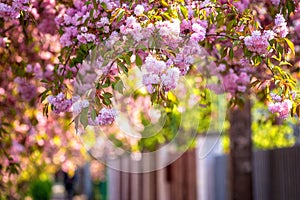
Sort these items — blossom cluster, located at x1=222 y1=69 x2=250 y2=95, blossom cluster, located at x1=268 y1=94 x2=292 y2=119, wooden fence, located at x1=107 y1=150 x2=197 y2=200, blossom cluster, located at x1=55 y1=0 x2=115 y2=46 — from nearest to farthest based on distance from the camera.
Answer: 1. blossom cluster, located at x1=268 y1=94 x2=292 y2=119
2. blossom cluster, located at x1=55 y1=0 x2=115 y2=46
3. blossom cluster, located at x1=222 y1=69 x2=250 y2=95
4. wooden fence, located at x1=107 y1=150 x2=197 y2=200

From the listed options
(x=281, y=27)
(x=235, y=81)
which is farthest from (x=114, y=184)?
(x=281, y=27)

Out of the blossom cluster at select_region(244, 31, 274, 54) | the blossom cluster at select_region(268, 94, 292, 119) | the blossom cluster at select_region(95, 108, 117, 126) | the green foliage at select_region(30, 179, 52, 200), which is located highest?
the blossom cluster at select_region(244, 31, 274, 54)

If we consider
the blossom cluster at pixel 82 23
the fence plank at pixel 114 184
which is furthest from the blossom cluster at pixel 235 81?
the fence plank at pixel 114 184

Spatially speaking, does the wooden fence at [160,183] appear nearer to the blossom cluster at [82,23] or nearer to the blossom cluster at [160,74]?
the blossom cluster at [82,23]

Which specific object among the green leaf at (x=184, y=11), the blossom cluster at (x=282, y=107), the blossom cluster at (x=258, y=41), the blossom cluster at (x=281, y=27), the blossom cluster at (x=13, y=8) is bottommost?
the blossom cluster at (x=282, y=107)

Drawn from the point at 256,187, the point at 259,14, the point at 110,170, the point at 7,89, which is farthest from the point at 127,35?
the point at 110,170

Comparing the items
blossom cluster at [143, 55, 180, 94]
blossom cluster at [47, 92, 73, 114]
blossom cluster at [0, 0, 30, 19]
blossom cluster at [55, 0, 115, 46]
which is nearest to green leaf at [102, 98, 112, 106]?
blossom cluster at [143, 55, 180, 94]

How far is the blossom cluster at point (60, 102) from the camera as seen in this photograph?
4.79 m

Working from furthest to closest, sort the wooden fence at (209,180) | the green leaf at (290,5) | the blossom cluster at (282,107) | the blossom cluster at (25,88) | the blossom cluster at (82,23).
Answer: the wooden fence at (209,180) < the blossom cluster at (25,88) < the green leaf at (290,5) < the blossom cluster at (82,23) < the blossom cluster at (282,107)

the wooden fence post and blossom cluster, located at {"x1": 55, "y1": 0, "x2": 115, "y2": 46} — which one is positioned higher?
blossom cluster, located at {"x1": 55, "y1": 0, "x2": 115, "y2": 46}

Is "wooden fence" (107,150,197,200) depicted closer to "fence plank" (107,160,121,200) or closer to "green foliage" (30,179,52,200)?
"fence plank" (107,160,121,200)

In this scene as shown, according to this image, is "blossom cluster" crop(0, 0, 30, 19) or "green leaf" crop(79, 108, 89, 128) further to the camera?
"blossom cluster" crop(0, 0, 30, 19)

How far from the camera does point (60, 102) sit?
4.80 meters

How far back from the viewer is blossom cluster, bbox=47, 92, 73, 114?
4.79m
